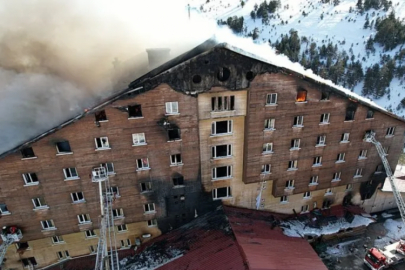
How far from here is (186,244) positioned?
23812 millimetres

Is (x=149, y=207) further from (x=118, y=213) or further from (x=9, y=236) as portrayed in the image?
(x=9, y=236)

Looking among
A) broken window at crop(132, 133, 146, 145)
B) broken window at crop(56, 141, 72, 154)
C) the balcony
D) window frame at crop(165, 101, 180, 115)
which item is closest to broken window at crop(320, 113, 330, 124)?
window frame at crop(165, 101, 180, 115)

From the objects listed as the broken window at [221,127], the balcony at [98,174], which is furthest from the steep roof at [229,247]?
the balcony at [98,174]

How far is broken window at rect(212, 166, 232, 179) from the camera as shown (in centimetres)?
2485

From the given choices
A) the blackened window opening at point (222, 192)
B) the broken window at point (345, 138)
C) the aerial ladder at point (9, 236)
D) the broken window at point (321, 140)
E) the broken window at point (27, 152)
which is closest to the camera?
the broken window at point (27, 152)

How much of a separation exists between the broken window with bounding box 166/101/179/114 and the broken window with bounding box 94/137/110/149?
497 centimetres

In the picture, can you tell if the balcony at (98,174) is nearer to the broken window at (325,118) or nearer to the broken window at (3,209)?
the broken window at (3,209)

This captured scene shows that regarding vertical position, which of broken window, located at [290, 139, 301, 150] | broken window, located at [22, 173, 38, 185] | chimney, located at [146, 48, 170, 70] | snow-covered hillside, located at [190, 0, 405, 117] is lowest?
broken window, located at [22, 173, 38, 185]

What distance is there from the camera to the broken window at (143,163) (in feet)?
74.1

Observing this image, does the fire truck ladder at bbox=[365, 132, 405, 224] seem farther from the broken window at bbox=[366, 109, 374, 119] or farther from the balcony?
the balcony

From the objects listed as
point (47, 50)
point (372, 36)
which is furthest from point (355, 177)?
point (372, 36)

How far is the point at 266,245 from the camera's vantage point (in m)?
22.6

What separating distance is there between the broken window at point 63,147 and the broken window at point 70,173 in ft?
4.86

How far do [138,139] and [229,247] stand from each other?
10.5 meters
